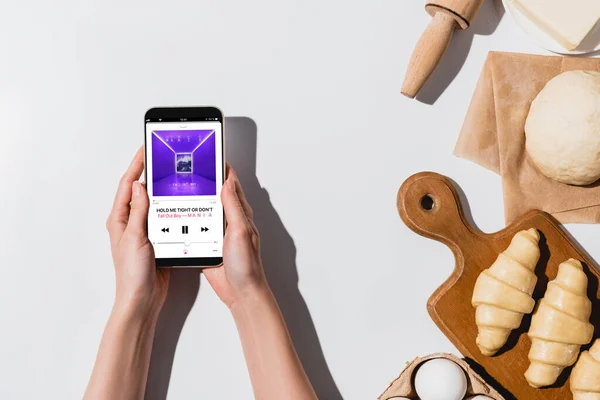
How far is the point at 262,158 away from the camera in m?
0.80

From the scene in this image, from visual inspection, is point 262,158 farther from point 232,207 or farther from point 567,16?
point 567,16

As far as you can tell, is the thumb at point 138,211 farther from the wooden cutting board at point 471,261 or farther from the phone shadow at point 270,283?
the wooden cutting board at point 471,261

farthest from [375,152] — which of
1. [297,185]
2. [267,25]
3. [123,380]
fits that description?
[123,380]

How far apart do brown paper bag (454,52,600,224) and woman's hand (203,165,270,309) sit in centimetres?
33

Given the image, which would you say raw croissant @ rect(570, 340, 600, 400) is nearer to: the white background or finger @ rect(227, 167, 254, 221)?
the white background

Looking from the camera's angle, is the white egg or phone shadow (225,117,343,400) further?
phone shadow (225,117,343,400)

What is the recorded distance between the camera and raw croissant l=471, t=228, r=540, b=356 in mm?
724

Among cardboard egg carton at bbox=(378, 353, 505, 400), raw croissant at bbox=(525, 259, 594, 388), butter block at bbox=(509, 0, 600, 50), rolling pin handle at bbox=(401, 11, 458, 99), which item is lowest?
cardboard egg carton at bbox=(378, 353, 505, 400)

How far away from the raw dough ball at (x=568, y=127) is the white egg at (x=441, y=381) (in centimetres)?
29

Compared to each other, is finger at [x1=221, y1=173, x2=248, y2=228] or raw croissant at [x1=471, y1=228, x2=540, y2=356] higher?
finger at [x1=221, y1=173, x2=248, y2=228]

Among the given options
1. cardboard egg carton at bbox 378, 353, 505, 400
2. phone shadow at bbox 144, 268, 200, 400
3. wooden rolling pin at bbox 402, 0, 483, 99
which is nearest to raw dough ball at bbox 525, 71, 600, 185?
wooden rolling pin at bbox 402, 0, 483, 99

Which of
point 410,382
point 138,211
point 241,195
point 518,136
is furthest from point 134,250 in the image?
point 518,136

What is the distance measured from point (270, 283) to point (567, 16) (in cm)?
52

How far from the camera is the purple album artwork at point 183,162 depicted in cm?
74
